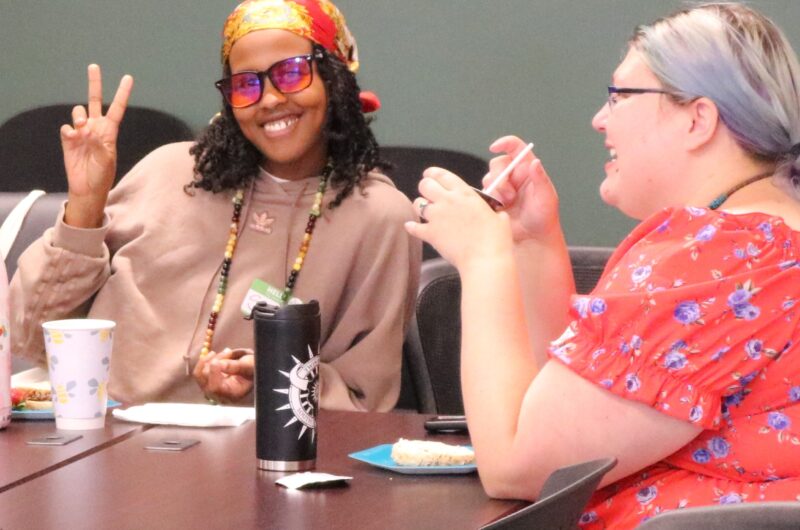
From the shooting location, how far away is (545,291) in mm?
1931

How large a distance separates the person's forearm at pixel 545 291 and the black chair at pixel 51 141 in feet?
6.46

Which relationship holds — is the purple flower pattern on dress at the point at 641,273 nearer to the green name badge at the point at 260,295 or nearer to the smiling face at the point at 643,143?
the smiling face at the point at 643,143

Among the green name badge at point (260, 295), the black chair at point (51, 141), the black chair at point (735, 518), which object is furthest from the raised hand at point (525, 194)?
the black chair at point (51, 141)

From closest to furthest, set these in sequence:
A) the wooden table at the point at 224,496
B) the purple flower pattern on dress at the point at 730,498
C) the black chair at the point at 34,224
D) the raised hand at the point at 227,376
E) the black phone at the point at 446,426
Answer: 1. the wooden table at the point at 224,496
2. the purple flower pattern on dress at the point at 730,498
3. the black phone at the point at 446,426
4. the raised hand at the point at 227,376
5. the black chair at the point at 34,224

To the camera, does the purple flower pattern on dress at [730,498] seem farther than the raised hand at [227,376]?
No

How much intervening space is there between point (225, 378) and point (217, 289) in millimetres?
387

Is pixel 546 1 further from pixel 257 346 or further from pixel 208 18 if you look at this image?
pixel 257 346

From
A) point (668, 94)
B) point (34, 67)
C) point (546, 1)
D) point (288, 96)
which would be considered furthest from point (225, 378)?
point (34, 67)

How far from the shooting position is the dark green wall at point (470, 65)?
3324 mm


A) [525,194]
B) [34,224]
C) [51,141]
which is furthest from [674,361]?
[51,141]

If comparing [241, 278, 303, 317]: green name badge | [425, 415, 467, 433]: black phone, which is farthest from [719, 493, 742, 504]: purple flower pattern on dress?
[241, 278, 303, 317]: green name badge

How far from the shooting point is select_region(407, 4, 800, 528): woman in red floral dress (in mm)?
1409

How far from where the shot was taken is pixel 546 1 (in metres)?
3.34

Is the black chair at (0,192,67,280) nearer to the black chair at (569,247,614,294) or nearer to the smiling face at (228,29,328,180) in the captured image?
the smiling face at (228,29,328,180)
